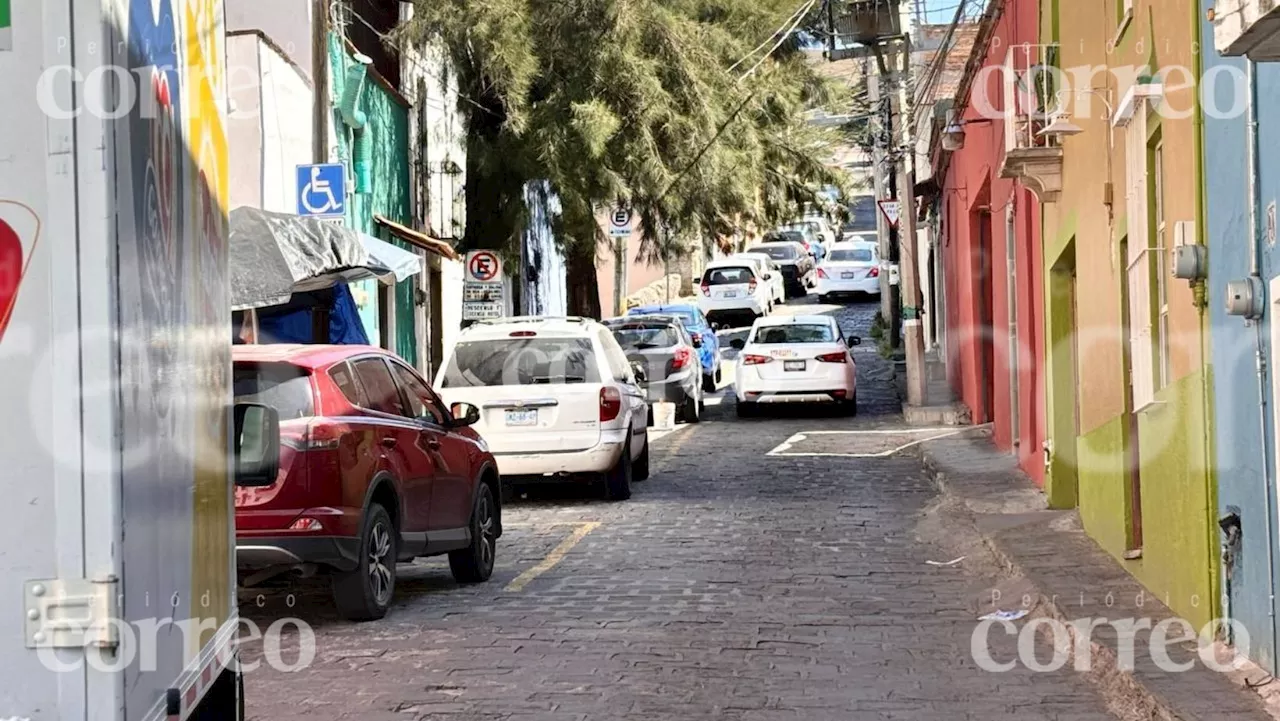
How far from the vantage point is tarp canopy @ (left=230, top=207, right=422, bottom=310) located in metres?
14.4

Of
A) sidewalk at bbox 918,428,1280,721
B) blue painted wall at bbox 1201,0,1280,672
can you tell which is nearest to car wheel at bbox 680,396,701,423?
sidewalk at bbox 918,428,1280,721

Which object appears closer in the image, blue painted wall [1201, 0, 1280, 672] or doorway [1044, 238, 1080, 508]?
blue painted wall [1201, 0, 1280, 672]

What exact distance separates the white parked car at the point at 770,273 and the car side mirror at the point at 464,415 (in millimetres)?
33587

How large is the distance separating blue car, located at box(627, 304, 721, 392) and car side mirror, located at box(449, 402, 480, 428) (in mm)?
18234

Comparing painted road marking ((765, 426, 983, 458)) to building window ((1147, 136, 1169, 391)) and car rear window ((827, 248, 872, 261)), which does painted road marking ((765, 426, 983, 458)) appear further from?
car rear window ((827, 248, 872, 261))

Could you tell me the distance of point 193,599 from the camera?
442 cm

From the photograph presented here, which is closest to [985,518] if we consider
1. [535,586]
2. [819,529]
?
[819,529]

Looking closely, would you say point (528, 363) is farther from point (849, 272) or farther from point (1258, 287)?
point (849, 272)

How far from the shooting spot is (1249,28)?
18.2ft

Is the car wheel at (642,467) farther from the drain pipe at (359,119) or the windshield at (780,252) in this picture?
the windshield at (780,252)

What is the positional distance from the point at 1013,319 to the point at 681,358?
7.22 meters

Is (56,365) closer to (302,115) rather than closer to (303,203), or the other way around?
(303,203)

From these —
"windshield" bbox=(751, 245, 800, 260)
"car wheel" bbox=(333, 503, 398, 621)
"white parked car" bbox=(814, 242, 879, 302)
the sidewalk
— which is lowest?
the sidewalk

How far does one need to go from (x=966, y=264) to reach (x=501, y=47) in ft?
25.7
